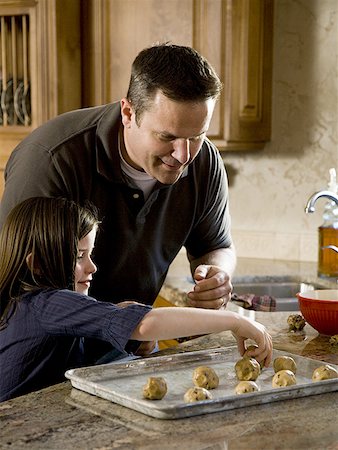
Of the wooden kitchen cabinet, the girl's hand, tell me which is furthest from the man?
the wooden kitchen cabinet

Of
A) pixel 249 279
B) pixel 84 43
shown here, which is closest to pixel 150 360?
pixel 249 279

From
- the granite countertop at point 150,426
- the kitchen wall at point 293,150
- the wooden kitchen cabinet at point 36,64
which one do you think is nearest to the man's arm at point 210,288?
the granite countertop at point 150,426

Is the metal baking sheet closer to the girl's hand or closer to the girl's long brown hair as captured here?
the girl's hand

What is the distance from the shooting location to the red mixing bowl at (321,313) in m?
2.07

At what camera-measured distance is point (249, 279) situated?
10.8 feet

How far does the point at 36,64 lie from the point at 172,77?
1.59 metres

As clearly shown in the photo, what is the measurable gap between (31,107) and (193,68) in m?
1.67

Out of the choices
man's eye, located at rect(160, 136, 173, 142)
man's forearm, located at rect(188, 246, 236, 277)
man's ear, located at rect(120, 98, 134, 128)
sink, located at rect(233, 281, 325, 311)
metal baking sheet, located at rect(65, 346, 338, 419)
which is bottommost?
sink, located at rect(233, 281, 325, 311)

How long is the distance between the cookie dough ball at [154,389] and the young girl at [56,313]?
18cm

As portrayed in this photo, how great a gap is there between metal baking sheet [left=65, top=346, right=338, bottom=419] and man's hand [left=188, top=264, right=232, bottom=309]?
0.37 metres

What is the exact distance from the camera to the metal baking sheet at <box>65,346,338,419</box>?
1.45 metres

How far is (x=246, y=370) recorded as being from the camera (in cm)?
163

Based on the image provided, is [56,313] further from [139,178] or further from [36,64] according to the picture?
[36,64]

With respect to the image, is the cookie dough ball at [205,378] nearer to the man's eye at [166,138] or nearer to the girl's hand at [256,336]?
the girl's hand at [256,336]
